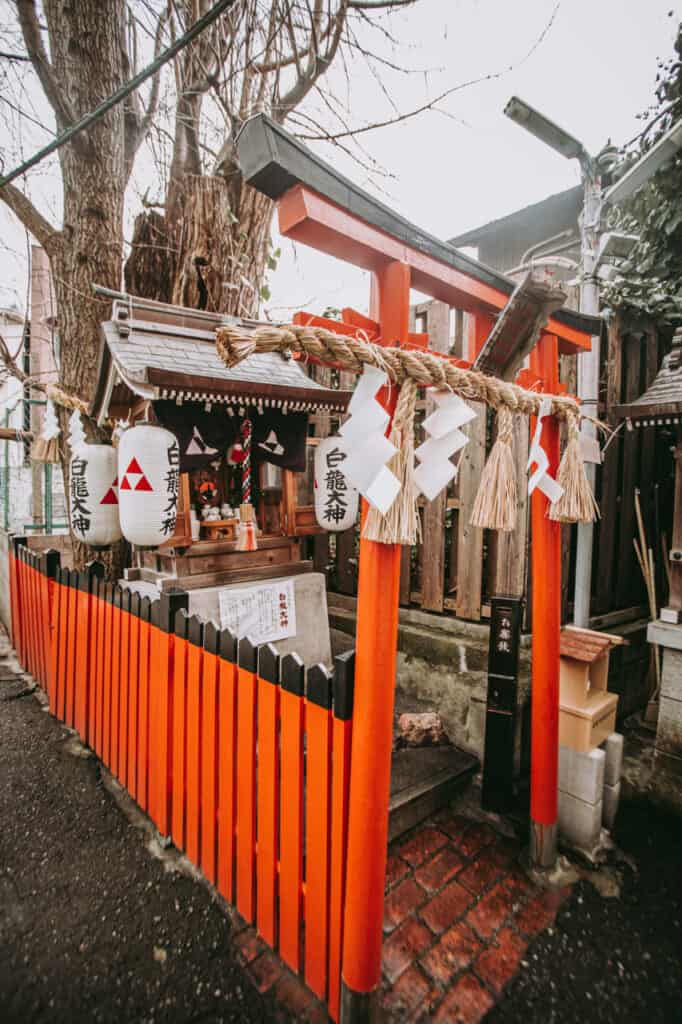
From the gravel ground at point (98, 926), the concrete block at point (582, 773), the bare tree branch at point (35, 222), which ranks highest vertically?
the bare tree branch at point (35, 222)

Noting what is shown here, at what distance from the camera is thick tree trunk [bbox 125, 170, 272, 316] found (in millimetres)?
6098

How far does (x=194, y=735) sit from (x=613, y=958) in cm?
270

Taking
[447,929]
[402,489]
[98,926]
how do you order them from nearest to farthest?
[402,489], [98,926], [447,929]

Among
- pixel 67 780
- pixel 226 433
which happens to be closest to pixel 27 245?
pixel 226 433

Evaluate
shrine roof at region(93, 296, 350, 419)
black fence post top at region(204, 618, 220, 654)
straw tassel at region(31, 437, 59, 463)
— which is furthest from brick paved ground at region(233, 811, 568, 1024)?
straw tassel at region(31, 437, 59, 463)

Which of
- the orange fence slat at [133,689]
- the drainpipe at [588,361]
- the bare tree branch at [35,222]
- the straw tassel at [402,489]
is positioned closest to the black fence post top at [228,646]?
the orange fence slat at [133,689]

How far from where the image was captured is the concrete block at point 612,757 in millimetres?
3639

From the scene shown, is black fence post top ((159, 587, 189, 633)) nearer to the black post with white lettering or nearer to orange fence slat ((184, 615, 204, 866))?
orange fence slat ((184, 615, 204, 866))

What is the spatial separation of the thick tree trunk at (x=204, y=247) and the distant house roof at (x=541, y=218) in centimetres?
938

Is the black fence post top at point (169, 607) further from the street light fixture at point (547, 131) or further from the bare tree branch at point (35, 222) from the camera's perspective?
the bare tree branch at point (35, 222)

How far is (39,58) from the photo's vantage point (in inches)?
216

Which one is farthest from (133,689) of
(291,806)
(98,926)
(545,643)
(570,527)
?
(570,527)

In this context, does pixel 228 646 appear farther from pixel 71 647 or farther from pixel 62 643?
pixel 62 643

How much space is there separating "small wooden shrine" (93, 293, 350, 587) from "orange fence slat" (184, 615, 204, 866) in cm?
211
